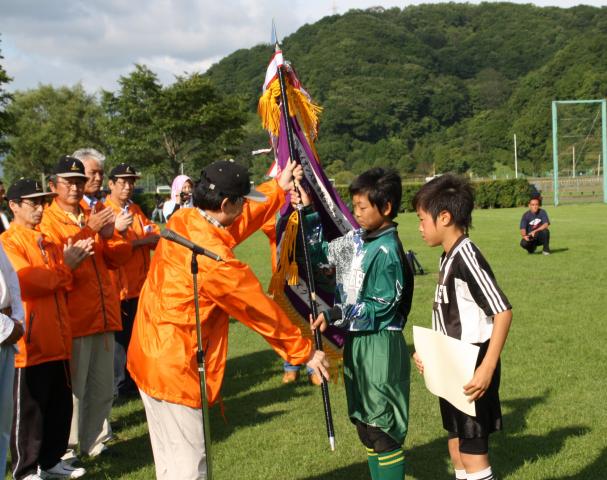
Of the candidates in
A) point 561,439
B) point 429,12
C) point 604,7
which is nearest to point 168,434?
point 561,439

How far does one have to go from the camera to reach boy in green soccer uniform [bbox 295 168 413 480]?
402cm

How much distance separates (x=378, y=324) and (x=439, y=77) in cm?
13750

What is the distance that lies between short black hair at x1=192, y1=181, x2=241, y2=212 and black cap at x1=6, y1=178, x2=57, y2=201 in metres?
1.96

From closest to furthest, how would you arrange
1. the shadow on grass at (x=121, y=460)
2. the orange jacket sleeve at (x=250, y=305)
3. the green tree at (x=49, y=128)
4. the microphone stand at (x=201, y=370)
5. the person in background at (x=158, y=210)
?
the microphone stand at (x=201, y=370), the orange jacket sleeve at (x=250, y=305), the shadow on grass at (x=121, y=460), the person in background at (x=158, y=210), the green tree at (x=49, y=128)

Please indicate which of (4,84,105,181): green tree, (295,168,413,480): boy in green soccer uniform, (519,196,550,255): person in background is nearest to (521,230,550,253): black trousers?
(519,196,550,255): person in background

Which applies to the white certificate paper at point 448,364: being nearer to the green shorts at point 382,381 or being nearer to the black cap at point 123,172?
the green shorts at point 382,381

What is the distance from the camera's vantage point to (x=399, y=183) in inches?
164

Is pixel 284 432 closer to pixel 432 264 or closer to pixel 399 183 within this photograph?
pixel 399 183

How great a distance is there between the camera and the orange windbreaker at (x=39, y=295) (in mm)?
5020

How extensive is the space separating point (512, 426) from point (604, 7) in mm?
157996

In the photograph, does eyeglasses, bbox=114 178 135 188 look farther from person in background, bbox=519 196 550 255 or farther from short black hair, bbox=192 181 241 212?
person in background, bbox=519 196 550 255

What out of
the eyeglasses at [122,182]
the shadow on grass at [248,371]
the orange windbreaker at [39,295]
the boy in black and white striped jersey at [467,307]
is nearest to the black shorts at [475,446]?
the boy in black and white striped jersey at [467,307]

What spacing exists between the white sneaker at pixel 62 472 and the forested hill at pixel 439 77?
8249 centimetres

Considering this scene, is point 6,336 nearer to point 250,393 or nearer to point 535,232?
point 250,393
